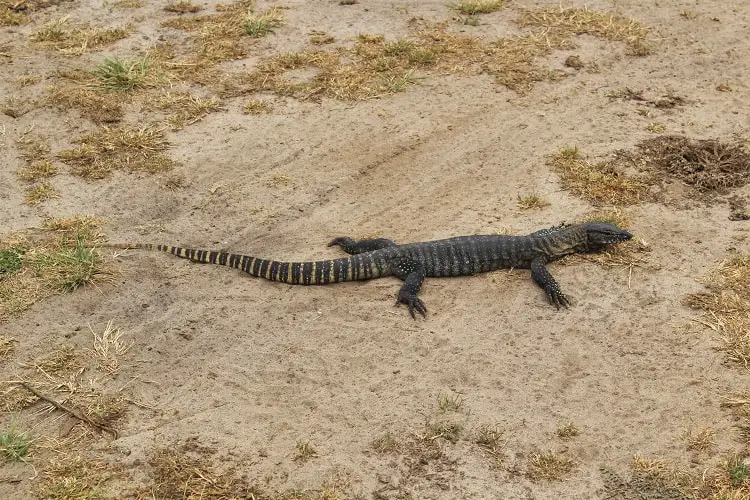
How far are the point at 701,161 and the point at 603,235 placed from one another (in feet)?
8.58

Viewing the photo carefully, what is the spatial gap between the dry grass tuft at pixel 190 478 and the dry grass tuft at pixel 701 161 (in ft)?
23.0

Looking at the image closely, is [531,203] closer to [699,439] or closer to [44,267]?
[699,439]

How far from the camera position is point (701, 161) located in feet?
36.4

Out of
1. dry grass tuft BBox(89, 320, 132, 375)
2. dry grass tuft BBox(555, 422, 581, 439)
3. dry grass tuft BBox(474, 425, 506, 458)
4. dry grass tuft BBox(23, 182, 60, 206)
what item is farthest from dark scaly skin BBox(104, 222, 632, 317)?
dry grass tuft BBox(23, 182, 60, 206)

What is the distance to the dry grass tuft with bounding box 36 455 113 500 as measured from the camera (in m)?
6.52

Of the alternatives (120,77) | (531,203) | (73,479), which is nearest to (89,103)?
(120,77)

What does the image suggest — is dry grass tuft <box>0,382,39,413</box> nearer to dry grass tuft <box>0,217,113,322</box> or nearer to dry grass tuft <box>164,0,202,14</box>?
dry grass tuft <box>0,217,113,322</box>

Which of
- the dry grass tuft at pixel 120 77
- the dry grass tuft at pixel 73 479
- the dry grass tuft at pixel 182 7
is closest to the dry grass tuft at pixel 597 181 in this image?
the dry grass tuft at pixel 120 77

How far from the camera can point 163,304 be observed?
8.84 m

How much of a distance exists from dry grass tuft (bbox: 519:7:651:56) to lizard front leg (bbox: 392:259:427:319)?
6.88 meters

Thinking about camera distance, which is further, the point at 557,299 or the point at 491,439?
the point at 557,299

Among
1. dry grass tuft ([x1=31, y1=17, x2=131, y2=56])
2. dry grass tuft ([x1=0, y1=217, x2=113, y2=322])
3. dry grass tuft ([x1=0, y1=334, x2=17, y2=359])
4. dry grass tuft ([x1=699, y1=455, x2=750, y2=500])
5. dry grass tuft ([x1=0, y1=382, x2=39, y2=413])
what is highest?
dry grass tuft ([x1=31, y1=17, x2=131, y2=56])

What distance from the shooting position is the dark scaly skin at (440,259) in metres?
9.11

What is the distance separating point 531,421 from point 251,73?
312 inches
